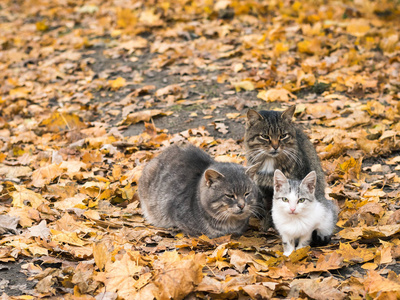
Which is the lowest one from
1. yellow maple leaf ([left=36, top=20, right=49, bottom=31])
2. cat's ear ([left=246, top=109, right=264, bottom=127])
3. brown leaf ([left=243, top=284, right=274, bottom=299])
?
brown leaf ([left=243, top=284, right=274, bottom=299])

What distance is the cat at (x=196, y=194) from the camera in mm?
4449

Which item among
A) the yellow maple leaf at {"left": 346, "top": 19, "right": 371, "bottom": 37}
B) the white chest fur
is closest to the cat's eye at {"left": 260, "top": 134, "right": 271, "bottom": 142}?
the white chest fur

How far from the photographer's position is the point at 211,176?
4465mm

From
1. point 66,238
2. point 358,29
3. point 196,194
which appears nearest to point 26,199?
point 66,238

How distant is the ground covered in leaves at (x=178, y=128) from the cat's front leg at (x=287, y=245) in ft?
0.28

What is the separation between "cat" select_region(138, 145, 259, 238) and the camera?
4.45 metres

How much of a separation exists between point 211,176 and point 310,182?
3.02 feet

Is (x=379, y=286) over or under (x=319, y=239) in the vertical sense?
over

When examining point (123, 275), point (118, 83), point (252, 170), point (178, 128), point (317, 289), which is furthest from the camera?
point (118, 83)

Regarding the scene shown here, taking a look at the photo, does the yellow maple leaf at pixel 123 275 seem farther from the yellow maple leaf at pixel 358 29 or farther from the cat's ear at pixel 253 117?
the yellow maple leaf at pixel 358 29

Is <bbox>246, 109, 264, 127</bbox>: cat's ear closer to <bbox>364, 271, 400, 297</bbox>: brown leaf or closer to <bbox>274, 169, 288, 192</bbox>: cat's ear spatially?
<bbox>274, 169, 288, 192</bbox>: cat's ear

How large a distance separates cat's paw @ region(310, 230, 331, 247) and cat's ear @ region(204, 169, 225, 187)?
38.3 inches

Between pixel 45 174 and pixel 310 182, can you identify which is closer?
pixel 310 182

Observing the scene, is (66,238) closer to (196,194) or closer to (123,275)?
(123,275)
